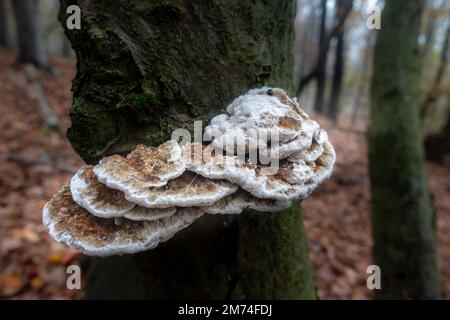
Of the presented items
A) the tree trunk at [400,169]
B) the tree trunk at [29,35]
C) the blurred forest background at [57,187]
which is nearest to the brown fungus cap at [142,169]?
the blurred forest background at [57,187]

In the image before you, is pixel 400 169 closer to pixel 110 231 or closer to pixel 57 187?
pixel 110 231

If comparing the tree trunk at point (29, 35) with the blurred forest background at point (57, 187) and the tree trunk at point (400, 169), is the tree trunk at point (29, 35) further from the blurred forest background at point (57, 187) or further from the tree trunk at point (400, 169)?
the tree trunk at point (400, 169)

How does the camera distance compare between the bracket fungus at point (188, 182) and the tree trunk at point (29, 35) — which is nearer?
the bracket fungus at point (188, 182)

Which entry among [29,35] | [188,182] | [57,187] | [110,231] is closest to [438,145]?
[57,187]

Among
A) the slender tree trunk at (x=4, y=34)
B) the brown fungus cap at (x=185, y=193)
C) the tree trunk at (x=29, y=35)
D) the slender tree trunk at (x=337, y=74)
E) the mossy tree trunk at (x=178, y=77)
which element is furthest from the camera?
the slender tree trunk at (x=337, y=74)

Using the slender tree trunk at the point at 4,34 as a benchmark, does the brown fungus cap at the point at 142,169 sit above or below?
below

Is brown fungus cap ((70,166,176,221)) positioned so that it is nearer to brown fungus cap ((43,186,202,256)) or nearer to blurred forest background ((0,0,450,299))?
brown fungus cap ((43,186,202,256))
